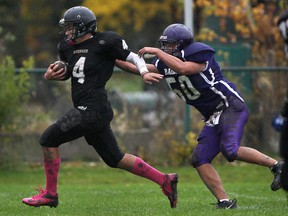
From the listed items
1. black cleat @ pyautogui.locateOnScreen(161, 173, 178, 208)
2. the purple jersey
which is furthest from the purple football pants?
black cleat @ pyautogui.locateOnScreen(161, 173, 178, 208)

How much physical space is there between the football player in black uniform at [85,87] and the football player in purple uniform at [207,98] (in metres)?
0.32

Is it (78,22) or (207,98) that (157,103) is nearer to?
(207,98)

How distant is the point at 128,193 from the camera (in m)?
10.1

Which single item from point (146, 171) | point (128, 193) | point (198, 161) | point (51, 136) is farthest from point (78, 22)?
point (128, 193)

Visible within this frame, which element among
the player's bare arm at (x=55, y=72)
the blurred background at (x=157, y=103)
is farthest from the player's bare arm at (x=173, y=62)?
the blurred background at (x=157, y=103)

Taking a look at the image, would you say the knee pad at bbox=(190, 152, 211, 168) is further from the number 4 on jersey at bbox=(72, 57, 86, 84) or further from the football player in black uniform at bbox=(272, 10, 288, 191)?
the football player in black uniform at bbox=(272, 10, 288, 191)

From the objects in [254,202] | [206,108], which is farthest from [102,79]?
[254,202]

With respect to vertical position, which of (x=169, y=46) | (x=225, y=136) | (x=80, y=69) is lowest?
(x=225, y=136)

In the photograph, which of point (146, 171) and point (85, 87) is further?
point (146, 171)

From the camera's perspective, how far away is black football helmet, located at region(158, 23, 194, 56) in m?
7.95

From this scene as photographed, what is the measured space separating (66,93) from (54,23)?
599 inches

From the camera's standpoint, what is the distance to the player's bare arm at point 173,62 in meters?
7.75

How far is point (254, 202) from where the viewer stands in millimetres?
8883

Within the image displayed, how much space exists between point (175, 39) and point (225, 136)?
101 cm
